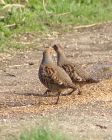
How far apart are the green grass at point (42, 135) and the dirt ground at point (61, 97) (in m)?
0.39

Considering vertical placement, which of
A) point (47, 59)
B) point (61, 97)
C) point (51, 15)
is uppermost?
point (47, 59)

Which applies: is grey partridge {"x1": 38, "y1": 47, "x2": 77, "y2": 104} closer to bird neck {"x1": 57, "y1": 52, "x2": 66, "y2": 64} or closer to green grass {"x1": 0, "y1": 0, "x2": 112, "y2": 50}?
bird neck {"x1": 57, "y1": 52, "x2": 66, "y2": 64}

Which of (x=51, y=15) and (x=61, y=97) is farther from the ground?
(x=61, y=97)

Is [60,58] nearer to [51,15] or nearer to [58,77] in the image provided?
[58,77]

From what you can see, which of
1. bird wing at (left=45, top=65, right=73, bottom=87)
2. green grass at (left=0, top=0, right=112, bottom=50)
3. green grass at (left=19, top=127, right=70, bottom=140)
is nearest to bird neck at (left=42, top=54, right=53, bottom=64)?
bird wing at (left=45, top=65, right=73, bottom=87)

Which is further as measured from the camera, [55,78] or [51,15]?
[51,15]

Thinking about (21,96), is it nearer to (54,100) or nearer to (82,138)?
(54,100)

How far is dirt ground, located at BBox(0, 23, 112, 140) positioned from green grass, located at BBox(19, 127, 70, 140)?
1.28ft

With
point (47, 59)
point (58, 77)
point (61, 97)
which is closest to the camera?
point (58, 77)

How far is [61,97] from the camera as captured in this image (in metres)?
11.9

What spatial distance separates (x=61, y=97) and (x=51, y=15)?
936 centimetres

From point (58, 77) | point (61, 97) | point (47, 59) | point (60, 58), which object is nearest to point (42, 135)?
point (58, 77)

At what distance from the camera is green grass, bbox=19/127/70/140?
8.30 m

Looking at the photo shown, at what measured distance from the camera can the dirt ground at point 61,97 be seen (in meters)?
9.42
